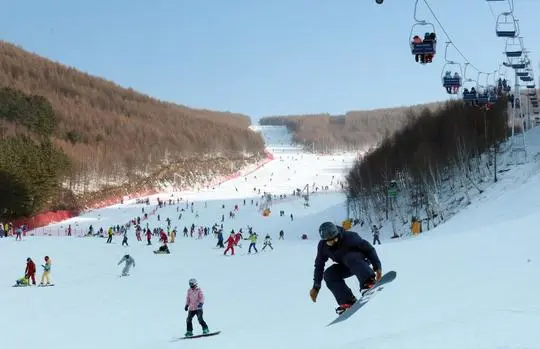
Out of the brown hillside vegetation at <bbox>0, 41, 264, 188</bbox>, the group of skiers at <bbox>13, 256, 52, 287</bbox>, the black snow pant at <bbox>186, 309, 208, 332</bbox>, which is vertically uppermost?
the brown hillside vegetation at <bbox>0, 41, 264, 188</bbox>

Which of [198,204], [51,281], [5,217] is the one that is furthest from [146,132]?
[51,281]

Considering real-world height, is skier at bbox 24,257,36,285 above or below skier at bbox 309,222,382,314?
below

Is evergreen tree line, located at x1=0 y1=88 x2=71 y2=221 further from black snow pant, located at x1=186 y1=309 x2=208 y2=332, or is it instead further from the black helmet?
the black helmet

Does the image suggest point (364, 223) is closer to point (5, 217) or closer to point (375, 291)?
point (5, 217)

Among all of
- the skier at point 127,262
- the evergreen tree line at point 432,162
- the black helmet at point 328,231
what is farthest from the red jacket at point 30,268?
the evergreen tree line at point 432,162

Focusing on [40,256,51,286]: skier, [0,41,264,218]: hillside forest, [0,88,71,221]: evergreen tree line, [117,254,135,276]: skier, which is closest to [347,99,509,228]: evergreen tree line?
[117,254,135,276]: skier

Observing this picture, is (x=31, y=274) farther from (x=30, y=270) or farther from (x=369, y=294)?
(x=369, y=294)

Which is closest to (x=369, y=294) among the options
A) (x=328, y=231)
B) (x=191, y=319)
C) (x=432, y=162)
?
(x=328, y=231)
